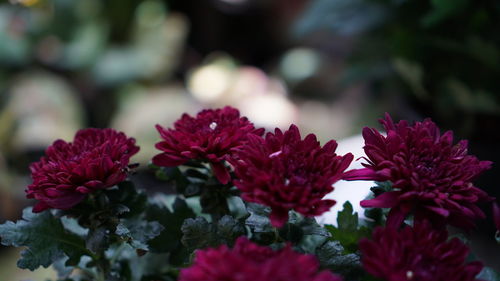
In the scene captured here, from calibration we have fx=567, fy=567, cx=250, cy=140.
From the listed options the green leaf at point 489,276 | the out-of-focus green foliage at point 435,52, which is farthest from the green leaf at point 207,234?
the out-of-focus green foliage at point 435,52

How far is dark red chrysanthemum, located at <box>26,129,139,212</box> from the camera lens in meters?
0.47

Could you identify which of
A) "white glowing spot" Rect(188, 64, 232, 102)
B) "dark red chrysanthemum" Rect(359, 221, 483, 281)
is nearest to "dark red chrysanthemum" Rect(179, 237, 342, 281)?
"dark red chrysanthemum" Rect(359, 221, 483, 281)

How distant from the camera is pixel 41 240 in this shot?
1.76 feet

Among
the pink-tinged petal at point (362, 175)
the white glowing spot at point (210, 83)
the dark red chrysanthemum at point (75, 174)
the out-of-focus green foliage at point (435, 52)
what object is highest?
the white glowing spot at point (210, 83)

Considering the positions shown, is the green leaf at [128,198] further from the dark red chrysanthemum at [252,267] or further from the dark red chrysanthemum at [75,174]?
the dark red chrysanthemum at [252,267]

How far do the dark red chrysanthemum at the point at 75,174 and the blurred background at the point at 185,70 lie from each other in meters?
0.75

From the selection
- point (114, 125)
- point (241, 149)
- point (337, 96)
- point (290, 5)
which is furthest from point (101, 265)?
point (290, 5)

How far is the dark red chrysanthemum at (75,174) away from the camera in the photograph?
0.47 m

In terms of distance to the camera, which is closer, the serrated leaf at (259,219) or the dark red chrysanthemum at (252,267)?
the dark red chrysanthemum at (252,267)

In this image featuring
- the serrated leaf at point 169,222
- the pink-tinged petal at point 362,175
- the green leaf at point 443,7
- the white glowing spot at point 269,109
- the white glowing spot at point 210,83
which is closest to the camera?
the pink-tinged petal at point 362,175

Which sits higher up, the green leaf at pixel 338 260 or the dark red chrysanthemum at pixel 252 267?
the green leaf at pixel 338 260

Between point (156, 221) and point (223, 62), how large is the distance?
1840 mm

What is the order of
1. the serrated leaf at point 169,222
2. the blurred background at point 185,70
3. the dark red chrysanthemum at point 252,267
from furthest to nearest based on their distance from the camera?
the blurred background at point 185,70, the serrated leaf at point 169,222, the dark red chrysanthemum at point 252,267

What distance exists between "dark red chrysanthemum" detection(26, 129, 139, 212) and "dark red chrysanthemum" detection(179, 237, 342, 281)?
15 cm
